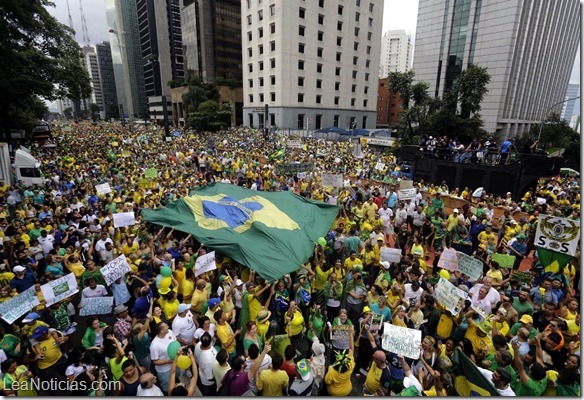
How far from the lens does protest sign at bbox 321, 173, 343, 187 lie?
1215cm

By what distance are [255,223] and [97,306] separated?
4019 millimetres

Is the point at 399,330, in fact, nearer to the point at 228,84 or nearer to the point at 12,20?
the point at 12,20

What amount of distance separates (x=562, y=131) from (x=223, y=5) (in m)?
71.5

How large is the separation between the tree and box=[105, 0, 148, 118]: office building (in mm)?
103754

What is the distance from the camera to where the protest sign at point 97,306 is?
17.1ft

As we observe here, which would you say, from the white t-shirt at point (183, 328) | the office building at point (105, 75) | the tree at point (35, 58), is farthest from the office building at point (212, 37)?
the office building at point (105, 75)

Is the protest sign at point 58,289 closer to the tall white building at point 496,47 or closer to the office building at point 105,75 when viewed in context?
the tall white building at point 496,47

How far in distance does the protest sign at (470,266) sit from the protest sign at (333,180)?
244 inches

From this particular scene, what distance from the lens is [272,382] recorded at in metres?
3.76

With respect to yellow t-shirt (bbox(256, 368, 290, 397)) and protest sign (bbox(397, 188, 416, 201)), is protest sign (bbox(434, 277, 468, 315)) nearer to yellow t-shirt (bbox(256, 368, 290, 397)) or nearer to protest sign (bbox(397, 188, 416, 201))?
yellow t-shirt (bbox(256, 368, 290, 397))

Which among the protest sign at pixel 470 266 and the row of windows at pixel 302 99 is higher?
the row of windows at pixel 302 99

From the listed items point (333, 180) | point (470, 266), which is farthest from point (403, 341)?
point (333, 180)

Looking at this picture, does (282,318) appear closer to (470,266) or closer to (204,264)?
(204,264)

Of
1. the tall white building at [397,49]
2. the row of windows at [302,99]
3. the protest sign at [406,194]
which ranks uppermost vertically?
the tall white building at [397,49]
